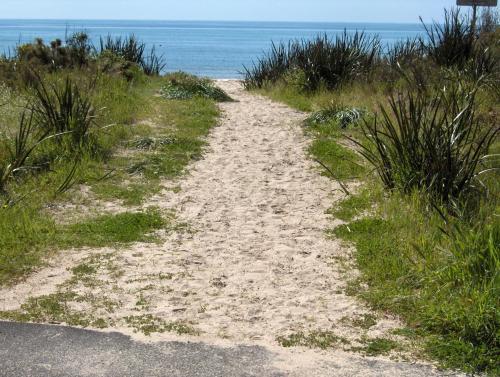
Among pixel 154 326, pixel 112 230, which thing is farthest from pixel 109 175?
pixel 154 326

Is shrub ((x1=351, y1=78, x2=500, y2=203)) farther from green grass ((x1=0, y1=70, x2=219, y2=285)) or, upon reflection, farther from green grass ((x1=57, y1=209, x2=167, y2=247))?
green grass ((x1=0, y1=70, x2=219, y2=285))

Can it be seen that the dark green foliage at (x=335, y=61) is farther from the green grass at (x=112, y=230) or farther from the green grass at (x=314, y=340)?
the green grass at (x=314, y=340)

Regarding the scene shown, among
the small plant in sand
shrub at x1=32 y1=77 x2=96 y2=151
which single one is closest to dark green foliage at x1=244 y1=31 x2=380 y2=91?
the small plant in sand

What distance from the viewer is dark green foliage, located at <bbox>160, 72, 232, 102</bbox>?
15359mm

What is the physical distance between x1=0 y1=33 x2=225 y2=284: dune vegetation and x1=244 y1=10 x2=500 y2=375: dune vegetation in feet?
6.34

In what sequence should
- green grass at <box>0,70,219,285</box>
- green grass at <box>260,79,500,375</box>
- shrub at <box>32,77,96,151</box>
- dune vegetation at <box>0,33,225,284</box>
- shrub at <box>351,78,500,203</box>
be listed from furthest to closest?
shrub at <box>32,77,96,151</box> → shrub at <box>351,78,500,203</box> → dune vegetation at <box>0,33,225,284</box> → green grass at <box>0,70,219,285</box> → green grass at <box>260,79,500,375</box>

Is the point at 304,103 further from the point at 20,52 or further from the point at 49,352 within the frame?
the point at 49,352

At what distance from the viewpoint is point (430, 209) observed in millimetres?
6934

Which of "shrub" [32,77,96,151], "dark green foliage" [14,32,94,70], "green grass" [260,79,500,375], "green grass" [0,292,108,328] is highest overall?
"dark green foliage" [14,32,94,70]

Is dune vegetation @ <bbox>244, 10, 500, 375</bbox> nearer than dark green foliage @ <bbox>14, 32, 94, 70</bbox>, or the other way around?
dune vegetation @ <bbox>244, 10, 500, 375</bbox>

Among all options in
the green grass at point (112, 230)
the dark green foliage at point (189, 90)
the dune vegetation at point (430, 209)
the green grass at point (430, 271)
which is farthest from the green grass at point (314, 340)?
the dark green foliage at point (189, 90)

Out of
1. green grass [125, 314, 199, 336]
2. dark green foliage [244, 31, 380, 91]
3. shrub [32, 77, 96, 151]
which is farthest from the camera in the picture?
dark green foliage [244, 31, 380, 91]

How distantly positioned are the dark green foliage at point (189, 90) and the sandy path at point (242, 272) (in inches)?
239

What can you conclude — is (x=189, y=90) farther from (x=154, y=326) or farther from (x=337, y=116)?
(x=154, y=326)
